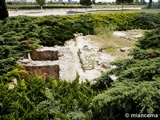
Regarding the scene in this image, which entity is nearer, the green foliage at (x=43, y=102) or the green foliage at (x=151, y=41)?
the green foliage at (x=43, y=102)

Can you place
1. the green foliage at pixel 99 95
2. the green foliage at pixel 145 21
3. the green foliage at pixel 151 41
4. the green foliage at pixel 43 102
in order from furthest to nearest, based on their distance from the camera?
the green foliage at pixel 145 21, the green foliage at pixel 151 41, the green foliage at pixel 43 102, the green foliage at pixel 99 95

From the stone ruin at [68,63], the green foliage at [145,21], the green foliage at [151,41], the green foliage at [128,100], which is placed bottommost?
the stone ruin at [68,63]

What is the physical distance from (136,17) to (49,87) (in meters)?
13.4

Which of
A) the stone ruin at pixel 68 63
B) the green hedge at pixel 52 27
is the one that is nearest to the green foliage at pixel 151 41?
the stone ruin at pixel 68 63

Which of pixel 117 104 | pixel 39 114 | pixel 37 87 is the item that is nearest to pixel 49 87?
pixel 37 87

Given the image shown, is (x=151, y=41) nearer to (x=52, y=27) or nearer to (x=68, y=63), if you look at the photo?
(x=68, y=63)

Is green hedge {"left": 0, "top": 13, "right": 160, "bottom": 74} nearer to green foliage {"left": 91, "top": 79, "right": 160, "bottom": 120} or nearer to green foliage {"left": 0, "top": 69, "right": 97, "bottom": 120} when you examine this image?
green foliage {"left": 0, "top": 69, "right": 97, "bottom": 120}

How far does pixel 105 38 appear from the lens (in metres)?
11.7

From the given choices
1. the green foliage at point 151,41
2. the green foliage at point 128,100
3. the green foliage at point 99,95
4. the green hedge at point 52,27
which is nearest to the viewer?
the green foliage at point 128,100

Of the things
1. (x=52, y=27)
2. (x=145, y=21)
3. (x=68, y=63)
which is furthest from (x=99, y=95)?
(x=145, y=21)

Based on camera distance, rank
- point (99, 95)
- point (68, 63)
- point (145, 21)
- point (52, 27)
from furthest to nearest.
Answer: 1. point (145, 21)
2. point (52, 27)
3. point (68, 63)
4. point (99, 95)

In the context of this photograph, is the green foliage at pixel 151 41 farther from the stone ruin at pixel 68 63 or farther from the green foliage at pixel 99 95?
the stone ruin at pixel 68 63

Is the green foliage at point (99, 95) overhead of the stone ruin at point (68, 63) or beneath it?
overhead

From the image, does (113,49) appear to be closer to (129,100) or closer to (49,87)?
(49,87)
